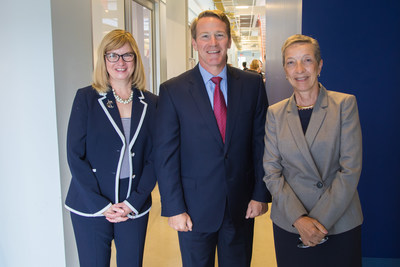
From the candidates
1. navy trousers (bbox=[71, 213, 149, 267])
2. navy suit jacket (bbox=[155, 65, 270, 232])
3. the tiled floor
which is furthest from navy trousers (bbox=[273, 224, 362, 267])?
the tiled floor

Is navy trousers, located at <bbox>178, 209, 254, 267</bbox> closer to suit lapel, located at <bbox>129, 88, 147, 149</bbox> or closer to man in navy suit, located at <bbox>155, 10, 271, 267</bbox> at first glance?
man in navy suit, located at <bbox>155, 10, 271, 267</bbox>

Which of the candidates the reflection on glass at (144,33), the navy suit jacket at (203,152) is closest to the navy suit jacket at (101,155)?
the navy suit jacket at (203,152)

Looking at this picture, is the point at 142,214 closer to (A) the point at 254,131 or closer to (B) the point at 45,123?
(A) the point at 254,131

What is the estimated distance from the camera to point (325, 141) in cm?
166

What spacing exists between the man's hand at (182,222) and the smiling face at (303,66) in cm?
94

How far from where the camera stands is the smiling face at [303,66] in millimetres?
1733

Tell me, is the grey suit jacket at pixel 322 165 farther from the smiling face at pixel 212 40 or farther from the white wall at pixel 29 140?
the white wall at pixel 29 140

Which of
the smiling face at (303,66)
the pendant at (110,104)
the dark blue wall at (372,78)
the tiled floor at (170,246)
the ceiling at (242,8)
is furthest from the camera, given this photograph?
the ceiling at (242,8)

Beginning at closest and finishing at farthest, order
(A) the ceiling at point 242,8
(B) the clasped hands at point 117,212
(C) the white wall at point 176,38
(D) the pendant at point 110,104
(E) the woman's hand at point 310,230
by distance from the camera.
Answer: (E) the woman's hand at point 310,230
(B) the clasped hands at point 117,212
(D) the pendant at point 110,104
(C) the white wall at point 176,38
(A) the ceiling at point 242,8

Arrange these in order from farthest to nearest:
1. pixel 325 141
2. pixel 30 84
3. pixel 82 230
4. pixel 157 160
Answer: pixel 30 84 → pixel 82 230 → pixel 157 160 → pixel 325 141

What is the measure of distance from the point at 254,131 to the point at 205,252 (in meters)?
0.76

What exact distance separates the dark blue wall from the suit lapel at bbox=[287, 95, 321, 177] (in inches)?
48.9

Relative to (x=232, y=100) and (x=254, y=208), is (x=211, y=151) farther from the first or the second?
(x=254, y=208)

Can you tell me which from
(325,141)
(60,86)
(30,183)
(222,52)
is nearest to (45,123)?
(60,86)
